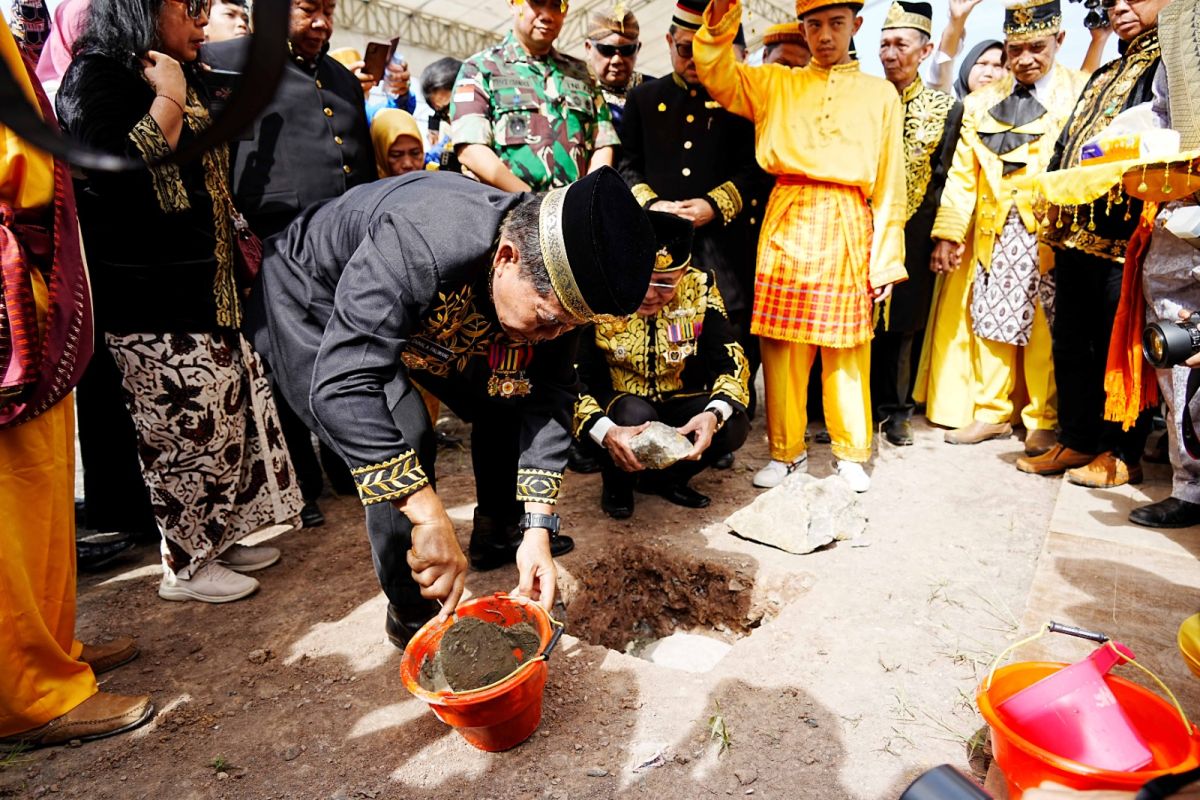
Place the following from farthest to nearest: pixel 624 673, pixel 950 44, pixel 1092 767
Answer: pixel 950 44
pixel 624 673
pixel 1092 767

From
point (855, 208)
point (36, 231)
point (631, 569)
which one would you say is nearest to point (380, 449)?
point (36, 231)

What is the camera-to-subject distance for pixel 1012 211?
12.1ft

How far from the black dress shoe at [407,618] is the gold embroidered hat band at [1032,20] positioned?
3929 mm

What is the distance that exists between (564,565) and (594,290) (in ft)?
5.02

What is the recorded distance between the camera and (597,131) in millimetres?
3309

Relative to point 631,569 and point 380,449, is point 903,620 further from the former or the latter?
point 380,449

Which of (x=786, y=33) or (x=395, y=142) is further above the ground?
(x=786, y=33)

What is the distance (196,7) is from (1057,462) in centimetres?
405

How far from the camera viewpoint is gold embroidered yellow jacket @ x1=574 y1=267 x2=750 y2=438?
3051 millimetres

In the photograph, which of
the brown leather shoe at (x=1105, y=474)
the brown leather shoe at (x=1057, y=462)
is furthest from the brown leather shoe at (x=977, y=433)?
the brown leather shoe at (x=1105, y=474)

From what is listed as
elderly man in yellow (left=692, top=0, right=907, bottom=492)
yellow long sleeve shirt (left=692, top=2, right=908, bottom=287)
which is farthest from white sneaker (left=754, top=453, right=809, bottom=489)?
yellow long sleeve shirt (left=692, top=2, right=908, bottom=287)

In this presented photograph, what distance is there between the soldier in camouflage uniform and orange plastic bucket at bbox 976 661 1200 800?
2468 millimetres

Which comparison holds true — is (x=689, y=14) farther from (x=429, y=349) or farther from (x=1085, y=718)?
(x=1085, y=718)

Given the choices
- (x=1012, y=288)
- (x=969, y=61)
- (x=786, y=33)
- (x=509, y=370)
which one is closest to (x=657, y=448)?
(x=509, y=370)
